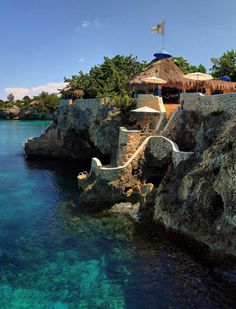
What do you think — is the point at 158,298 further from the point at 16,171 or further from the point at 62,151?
the point at 62,151

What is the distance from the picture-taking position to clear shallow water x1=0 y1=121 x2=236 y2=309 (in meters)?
18.1

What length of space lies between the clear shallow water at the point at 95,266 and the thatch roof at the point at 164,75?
17.7m

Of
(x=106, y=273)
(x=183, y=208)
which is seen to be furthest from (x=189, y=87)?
(x=106, y=273)

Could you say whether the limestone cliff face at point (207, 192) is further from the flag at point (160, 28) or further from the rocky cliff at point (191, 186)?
the flag at point (160, 28)

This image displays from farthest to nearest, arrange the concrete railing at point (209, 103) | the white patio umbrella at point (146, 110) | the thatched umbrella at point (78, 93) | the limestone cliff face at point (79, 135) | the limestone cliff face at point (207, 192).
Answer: the thatched umbrella at point (78, 93) < the limestone cliff face at point (79, 135) < the white patio umbrella at point (146, 110) < the concrete railing at point (209, 103) < the limestone cliff face at point (207, 192)

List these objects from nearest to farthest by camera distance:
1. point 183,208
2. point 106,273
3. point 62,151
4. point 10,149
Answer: point 106,273, point 183,208, point 62,151, point 10,149

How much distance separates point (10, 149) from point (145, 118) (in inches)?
1627

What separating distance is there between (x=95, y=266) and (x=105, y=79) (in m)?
47.0

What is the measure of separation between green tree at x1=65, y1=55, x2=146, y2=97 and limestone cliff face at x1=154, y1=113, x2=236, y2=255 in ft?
92.5

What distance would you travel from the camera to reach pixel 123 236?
25266mm

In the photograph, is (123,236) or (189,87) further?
(189,87)

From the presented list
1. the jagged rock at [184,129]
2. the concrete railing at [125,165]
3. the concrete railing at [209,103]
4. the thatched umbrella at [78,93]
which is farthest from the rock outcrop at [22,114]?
the concrete railing at [209,103]

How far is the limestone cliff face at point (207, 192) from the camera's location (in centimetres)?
2078

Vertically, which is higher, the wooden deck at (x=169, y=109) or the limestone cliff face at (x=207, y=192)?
the wooden deck at (x=169, y=109)
